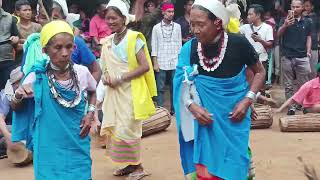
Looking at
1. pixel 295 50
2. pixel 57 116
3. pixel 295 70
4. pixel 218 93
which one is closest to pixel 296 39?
pixel 295 50

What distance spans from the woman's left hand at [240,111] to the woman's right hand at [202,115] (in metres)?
0.16

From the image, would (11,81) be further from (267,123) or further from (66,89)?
(267,123)

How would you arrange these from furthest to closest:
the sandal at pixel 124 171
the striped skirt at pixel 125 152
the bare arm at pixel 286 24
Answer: the bare arm at pixel 286 24, the sandal at pixel 124 171, the striped skirt at pixel 125 152

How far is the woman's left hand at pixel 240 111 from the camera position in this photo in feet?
13.5

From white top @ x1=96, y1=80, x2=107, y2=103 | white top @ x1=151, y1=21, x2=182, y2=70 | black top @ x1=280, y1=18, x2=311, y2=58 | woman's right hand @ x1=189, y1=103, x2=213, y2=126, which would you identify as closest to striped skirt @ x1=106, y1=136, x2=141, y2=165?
white top @ x1=96, y1=80, x2=107, y2=103

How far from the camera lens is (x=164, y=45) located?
1030 cm

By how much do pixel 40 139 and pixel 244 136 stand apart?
1.49 metres

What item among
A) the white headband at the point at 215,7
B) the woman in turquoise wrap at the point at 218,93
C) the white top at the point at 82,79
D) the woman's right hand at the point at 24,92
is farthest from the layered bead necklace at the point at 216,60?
the woman's right hand at the point at 24,92

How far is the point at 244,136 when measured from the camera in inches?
167

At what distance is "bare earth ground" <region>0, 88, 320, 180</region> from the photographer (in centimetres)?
622

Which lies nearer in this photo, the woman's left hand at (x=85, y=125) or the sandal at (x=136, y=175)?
the woman's left hand at (x=85, y=125)

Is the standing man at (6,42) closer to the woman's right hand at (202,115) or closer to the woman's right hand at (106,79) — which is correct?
the woman's right hand at (106,79)

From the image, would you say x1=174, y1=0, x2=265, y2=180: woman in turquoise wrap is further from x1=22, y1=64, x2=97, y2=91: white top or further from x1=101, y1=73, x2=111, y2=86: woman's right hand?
x1=101, y1=73, x2=111, y2=86: woman's right hand

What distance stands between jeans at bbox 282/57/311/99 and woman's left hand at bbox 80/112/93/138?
22.9 ft
